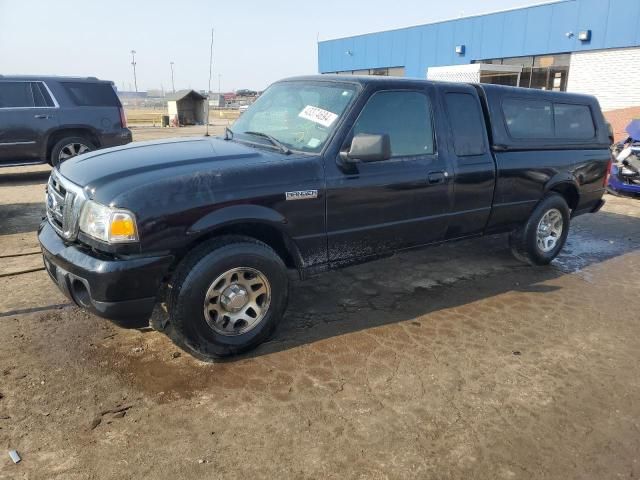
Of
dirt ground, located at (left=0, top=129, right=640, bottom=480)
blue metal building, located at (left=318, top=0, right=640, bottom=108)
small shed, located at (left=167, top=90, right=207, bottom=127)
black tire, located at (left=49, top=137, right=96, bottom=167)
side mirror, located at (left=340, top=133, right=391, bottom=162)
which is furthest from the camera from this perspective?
small shed, located at (left=167, top=90, right=207, bottom=127)

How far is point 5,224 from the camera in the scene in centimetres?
643

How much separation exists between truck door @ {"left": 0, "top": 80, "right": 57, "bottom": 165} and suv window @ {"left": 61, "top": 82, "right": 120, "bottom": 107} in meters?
0.44

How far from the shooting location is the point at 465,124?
4395 mm

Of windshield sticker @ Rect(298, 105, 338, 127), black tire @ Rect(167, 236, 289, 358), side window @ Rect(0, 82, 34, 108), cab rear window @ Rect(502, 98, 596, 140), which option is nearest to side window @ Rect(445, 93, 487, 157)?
cab rear window @ Rect(502, 98, 596, 140)

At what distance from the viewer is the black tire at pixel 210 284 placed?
9.96 ft

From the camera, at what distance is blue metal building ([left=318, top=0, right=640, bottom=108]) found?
18422 mm

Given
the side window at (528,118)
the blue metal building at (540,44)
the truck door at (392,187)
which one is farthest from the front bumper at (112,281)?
the blue metal building at (540,44)

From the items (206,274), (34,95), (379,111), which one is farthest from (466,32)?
(206,274)

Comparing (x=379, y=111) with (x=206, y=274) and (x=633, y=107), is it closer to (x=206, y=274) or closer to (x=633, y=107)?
(x=206, y=274)

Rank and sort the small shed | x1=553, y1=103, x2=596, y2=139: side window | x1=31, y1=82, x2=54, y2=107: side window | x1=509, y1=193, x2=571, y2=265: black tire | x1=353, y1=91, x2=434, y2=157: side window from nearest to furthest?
1. x1=353, y1=91, x2=434, y2=157: side window
2. x1=509, y1=193, x2=571, y2=265: black tire
3. x1=553, y1=103, x2=596, y2=139: side window
4. x1=31, y1=82, x2=54, y2=107: side window
5. the small shed

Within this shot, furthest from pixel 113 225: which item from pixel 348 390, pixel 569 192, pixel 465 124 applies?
pixel 569 192

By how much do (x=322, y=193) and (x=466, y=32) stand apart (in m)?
24.8

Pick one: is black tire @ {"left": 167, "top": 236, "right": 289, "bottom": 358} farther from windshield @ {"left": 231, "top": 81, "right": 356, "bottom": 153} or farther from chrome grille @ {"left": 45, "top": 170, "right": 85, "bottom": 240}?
windshield @ {"left": 231, "top": 81, "right": 356, "bottom": 153}

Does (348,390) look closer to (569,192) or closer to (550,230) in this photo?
(550,230)
